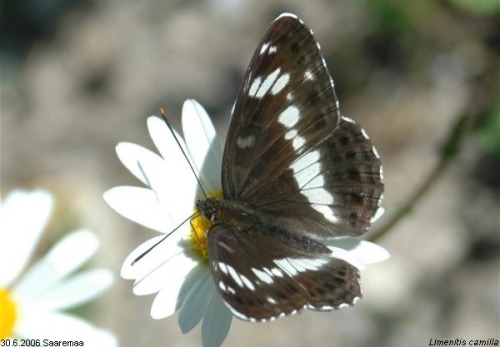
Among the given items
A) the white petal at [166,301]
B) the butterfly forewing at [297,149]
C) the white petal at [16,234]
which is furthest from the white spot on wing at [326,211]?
the white petal at [16,234]

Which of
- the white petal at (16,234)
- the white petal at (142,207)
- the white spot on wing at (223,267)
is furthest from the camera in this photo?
the white petal at (16,234)

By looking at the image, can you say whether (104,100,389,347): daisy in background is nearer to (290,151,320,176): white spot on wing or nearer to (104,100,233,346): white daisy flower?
(104,100,233,346): white daisy flower

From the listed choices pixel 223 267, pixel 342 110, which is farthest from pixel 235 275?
pixel 342 110

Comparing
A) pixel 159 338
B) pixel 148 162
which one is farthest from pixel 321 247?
pixel 159 338

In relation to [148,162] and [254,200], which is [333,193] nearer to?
[254,200]

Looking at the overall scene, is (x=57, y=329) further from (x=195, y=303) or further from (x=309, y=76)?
(x=309, y=76)

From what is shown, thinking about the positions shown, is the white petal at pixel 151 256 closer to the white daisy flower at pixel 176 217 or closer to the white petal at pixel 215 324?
the white daisy flower at pixel 176 217

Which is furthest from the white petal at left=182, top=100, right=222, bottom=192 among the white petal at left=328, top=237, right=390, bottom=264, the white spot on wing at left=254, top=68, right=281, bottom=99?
the white petal at left=328, top=237, right=390, bottom=264
